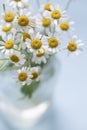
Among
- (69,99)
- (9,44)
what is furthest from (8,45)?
(69,99)

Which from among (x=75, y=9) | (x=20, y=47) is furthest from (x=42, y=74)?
A: (x=75, y=9)

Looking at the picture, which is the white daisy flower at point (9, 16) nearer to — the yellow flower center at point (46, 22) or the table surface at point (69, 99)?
the yellow flower center at point (46, 22)

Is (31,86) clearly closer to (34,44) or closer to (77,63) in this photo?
(34,44)

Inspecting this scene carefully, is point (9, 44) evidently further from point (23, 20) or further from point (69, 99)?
point (69, 99)

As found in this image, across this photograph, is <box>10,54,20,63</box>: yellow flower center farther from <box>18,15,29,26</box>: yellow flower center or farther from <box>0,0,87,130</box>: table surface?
<box>0,0,87,130</box>: table surface

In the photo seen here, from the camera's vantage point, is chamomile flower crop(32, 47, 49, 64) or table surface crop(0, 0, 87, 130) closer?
chamomile flower crop(32, 47, 49, 64)

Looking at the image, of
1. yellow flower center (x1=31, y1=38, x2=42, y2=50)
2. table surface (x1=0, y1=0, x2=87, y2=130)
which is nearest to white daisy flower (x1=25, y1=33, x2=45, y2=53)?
yellow flower center (x1=31, y1=38, x2=42, y2=50)

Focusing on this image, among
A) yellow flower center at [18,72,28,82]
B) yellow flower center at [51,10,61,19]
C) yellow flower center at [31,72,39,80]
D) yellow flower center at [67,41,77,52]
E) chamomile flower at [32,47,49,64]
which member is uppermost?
yellow flower center at [51,10,61,19]
